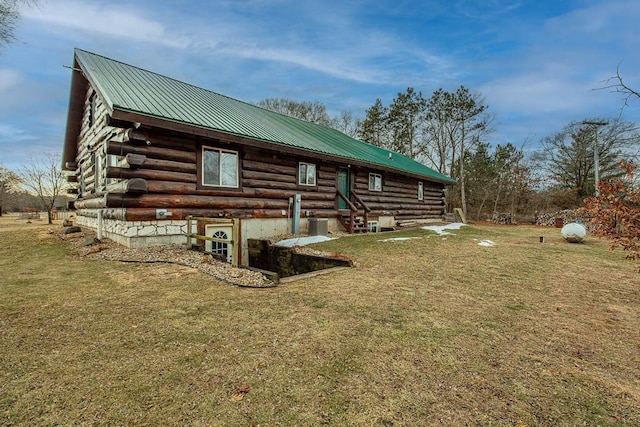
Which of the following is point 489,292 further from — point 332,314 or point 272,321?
point 272,321

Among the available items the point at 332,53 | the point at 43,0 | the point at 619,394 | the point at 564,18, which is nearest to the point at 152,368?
the point at 619,394

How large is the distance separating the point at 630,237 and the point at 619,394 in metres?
3.17

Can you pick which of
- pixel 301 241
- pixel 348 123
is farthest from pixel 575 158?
pixel 301 241

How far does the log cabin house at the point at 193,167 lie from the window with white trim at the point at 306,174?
0.14 feet

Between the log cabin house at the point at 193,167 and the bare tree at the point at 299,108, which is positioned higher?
the bare tree at the point at 299,108

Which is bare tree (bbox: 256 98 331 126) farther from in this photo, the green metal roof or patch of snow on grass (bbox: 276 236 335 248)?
patch of snow on grass (bbox: 276 236 335 248)

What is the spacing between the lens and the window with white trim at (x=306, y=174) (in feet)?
41.4

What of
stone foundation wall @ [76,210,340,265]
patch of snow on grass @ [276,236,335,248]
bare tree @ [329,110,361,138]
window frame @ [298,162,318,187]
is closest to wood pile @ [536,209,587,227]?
bare tree @ [329,110,361,138]

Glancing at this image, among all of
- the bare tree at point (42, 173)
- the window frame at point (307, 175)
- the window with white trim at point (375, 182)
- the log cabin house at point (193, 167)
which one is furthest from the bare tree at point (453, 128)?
the bare tree at point (42, 173)

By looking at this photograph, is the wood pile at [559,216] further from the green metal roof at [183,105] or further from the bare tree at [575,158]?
the green metal roof at [183,105]

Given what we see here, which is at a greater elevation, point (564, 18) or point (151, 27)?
point (151, 27)

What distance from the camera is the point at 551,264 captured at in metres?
7.95

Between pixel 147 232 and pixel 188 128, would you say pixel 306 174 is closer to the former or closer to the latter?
pixel 188 128

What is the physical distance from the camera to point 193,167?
9148 mm
